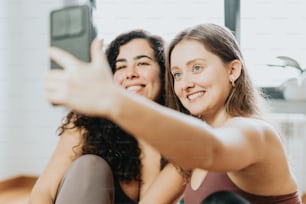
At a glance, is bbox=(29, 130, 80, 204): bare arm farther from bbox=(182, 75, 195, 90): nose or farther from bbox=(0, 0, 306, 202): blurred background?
bbox=(182, 75, 195, 90): nose

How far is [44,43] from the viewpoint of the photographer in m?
0.41

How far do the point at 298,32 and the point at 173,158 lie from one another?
0.35 metres

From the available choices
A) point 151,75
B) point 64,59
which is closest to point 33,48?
point 151,75

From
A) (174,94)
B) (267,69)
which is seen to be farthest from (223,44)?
(267,69)

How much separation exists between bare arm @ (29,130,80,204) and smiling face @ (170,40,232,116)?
0.52 feet

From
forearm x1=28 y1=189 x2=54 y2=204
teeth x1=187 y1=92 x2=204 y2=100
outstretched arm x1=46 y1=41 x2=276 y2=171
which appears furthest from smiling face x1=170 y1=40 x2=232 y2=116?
forearm x1=28 y1=189 x2=54 y2=204

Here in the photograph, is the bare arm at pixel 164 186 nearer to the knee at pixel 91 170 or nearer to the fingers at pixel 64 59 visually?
the knee at pixel 91 170

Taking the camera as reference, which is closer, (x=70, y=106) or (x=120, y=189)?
(x=70, y=106)

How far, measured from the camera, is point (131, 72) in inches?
17.2

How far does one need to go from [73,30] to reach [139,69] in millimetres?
177

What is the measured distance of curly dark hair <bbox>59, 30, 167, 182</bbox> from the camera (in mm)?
450

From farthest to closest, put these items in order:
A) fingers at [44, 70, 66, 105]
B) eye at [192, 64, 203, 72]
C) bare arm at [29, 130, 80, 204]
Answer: bare arm at [29, 130, 80, 204], eye at [192, 64, 203, 72], fingers at [44, 70, 66, 105]

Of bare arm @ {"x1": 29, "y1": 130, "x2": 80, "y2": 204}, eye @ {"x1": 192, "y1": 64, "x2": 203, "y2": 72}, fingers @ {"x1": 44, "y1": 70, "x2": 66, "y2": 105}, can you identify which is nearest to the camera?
fingers @ {"x1": 44, "y1": 70, "x2": 66, "y2": 105}

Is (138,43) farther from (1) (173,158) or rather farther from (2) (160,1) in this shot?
(1) (173,158)
